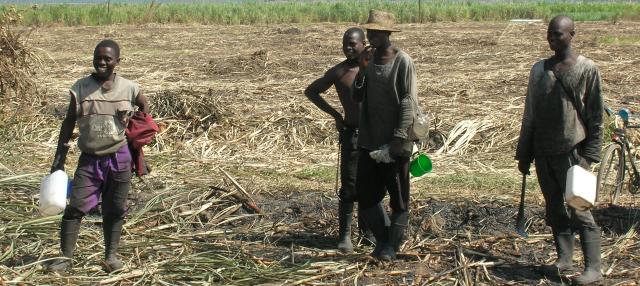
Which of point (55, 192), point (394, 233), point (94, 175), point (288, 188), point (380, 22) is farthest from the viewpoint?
point (288, 188)

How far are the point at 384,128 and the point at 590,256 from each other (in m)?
1.45

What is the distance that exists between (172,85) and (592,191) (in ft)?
34.0

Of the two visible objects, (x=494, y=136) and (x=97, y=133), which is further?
(x=494, y=136)

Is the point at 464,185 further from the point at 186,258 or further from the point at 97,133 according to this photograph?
the point at 97,133

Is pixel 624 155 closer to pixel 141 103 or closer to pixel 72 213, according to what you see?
pixel 141 103

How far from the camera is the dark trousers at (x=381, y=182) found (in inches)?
230

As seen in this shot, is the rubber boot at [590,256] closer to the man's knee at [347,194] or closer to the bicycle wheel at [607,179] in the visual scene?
the man's knee at [347,194]

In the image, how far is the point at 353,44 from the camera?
6.20 m

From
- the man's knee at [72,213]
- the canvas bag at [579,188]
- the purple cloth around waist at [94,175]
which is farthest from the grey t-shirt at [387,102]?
the man's knee at [72,213]

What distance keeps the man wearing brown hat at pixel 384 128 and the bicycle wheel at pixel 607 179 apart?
6.80 feet

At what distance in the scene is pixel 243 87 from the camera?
46.6ft

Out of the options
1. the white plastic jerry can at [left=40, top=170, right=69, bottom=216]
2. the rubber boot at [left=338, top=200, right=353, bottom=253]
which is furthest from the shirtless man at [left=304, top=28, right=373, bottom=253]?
the white plastic jerry can at [left=40, top=170, right=69, bottom=216]

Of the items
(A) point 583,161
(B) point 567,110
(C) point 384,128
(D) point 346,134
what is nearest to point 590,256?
(A) point 583,161

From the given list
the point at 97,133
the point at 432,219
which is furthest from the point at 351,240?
the point at 97,133
